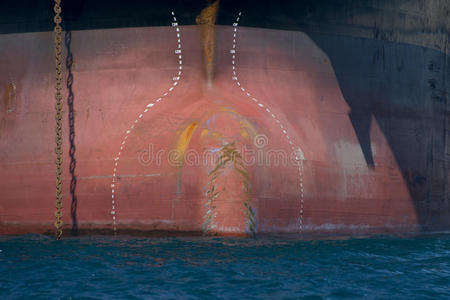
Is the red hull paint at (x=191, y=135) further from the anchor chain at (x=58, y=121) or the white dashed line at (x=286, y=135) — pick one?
the anchor chain at (x=58, y=121)

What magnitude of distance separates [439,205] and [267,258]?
3543 mm

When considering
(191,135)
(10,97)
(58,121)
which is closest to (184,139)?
(191,135)

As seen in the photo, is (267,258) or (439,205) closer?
(267,258)

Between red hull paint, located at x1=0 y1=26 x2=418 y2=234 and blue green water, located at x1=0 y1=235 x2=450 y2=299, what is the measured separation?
0.29 m

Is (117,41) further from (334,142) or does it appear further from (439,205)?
(439,205)

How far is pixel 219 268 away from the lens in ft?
21.3

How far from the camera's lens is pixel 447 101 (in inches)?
363

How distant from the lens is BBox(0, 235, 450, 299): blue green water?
5852 mm

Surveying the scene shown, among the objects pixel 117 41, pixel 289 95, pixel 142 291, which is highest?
pixel 117 41

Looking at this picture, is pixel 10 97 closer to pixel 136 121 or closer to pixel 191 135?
pixel 136 121

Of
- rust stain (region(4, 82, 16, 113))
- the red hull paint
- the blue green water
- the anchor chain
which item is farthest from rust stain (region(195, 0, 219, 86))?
rust stain (region(4, 82, 16, 113))

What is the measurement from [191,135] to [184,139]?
0.37ft

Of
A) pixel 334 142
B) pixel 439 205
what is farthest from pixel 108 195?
pixel 439 205

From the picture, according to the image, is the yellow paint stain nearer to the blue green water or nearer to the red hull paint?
the red hull paint
